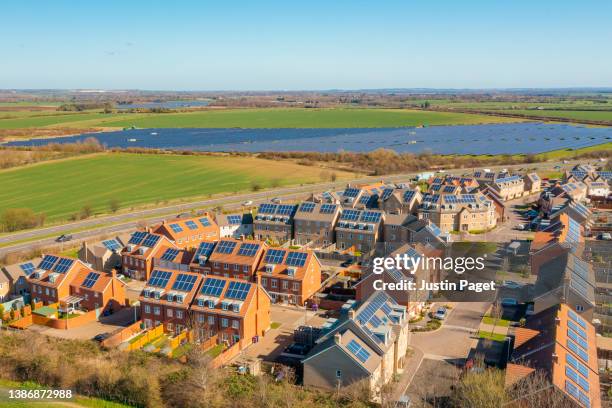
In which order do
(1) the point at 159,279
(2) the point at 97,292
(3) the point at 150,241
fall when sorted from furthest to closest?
(3) the point at 150,241
(2) the point at 97,292
(1) the point at 159,279

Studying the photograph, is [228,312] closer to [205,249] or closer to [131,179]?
[205,249]

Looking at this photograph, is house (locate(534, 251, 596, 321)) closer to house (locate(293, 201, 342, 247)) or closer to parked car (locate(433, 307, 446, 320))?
parked car (locate(433, 307, 446, 320))

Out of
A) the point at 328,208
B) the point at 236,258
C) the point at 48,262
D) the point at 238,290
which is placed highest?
the point at 328,208

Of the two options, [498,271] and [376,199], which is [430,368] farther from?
[376,199]

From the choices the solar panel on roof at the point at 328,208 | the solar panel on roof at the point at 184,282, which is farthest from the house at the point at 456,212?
the solar panel on roof at the point at 184,282

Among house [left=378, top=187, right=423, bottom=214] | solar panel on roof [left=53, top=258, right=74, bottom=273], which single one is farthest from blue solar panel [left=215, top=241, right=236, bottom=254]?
house [left=378, top=187, right=423, bottom=214]

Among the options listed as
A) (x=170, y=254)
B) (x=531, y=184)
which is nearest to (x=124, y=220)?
(x=170, y=254)
